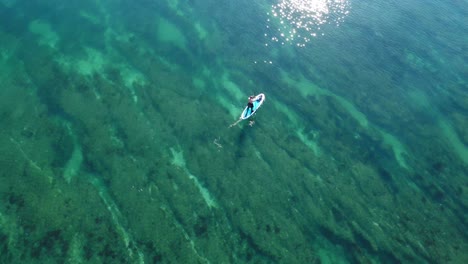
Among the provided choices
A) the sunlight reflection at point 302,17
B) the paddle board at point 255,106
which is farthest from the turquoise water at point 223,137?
the paddle board at point 255,106

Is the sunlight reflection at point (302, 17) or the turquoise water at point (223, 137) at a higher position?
the sunlight reflection at point (302, 17)

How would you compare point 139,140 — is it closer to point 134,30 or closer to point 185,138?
point 185,138

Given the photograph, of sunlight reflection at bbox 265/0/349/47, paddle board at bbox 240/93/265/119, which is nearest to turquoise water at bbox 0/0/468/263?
sunlight reflection at bbox 265/0/349/47

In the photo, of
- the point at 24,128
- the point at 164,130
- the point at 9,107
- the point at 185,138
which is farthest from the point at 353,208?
the point at 9,107

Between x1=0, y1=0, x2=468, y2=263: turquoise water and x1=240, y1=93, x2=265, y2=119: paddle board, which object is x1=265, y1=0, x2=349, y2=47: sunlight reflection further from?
x1=240, y1=93, x2=265, y2=119: paddle board

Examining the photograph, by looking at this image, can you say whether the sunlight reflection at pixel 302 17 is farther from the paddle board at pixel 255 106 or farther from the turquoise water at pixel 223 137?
the paddle board at pixel 255 106
